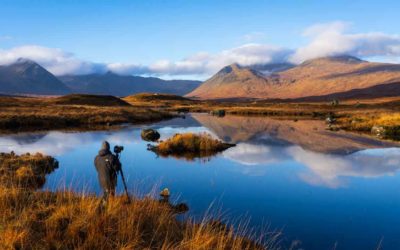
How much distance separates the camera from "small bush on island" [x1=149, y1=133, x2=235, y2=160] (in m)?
29.9

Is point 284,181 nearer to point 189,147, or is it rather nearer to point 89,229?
point 189,147

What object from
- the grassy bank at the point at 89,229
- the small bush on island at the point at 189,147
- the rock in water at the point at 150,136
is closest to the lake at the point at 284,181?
the small bush on island at the point at 189,147

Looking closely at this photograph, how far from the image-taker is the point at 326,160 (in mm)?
27688

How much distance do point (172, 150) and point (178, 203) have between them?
15590 mm

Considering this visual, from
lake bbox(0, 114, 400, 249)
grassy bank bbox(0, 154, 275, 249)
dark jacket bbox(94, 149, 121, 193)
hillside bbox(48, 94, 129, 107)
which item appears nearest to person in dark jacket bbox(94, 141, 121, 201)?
dark jacket bbox(94, 149, 121, 193)

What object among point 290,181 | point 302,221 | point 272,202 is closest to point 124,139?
point 290,181

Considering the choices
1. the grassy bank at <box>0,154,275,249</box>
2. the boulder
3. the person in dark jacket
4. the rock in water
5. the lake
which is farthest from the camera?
the boulder

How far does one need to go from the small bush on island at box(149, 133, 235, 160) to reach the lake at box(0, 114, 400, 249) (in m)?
1.00

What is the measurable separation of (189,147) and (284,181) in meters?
11.7

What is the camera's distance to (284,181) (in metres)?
20.6

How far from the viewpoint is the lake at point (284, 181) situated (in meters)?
13.3

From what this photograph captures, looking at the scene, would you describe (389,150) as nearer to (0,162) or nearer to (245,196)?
(245,196)

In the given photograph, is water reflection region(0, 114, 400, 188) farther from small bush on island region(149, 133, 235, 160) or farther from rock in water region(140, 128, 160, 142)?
small bush on island region(149, 133, 235, 160)

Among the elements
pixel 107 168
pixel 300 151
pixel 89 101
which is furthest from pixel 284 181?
pixel 89 101
